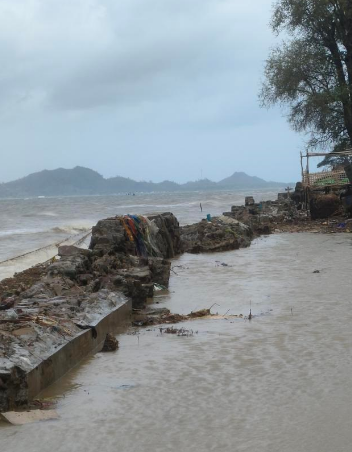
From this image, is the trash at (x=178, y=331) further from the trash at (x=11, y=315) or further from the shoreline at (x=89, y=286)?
the trash at (x=11, y=315)

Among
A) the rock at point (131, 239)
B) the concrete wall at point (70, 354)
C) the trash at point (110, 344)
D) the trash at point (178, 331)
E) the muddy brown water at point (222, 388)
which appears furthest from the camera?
the rock at point (131, 239)

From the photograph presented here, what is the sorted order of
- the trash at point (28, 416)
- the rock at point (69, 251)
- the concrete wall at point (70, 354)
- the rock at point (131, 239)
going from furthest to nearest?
the rock at point (131, 239) → the rock at point (69, 251) → the concrete wall at point (70, 354) → the trash at point (28, 416)

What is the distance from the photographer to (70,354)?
542 cm

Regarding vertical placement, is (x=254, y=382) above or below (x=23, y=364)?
below

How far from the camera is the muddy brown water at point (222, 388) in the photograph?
147 inches

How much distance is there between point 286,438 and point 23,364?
2.04 m

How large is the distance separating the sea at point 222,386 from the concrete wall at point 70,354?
9 cm

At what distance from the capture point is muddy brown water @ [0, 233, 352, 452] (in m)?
3.73

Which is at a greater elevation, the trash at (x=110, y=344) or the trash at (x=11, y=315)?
the trash at (x=11, y=315)

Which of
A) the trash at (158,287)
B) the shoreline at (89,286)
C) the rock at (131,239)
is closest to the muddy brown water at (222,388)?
the shoreline at (89,286)

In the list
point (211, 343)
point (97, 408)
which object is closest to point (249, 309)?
point (211, 343)

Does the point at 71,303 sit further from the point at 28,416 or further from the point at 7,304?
the point at 28,416

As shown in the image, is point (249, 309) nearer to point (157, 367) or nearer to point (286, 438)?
point (157, 367)

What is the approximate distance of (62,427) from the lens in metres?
3.97
